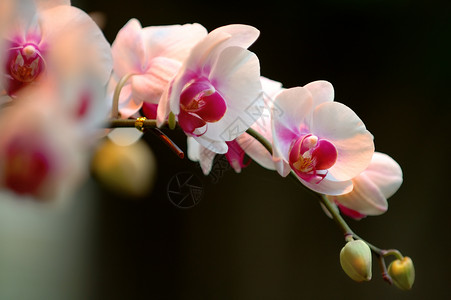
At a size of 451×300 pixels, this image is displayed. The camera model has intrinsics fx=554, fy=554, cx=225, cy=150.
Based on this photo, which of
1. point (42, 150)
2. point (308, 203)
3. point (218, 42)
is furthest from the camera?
point (308, 203)

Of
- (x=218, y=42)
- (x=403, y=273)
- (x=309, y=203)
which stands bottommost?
(x=309, y=203)

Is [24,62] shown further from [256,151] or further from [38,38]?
[256,151]

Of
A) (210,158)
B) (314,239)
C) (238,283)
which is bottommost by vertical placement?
(238,283)

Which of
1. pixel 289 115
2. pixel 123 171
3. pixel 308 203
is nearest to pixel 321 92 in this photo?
pixel 289 115

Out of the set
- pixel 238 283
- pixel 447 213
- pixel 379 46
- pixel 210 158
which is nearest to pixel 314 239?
pixel 238 283

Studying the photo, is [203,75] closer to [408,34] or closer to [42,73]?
[42,73]

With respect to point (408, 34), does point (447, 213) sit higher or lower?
lower
